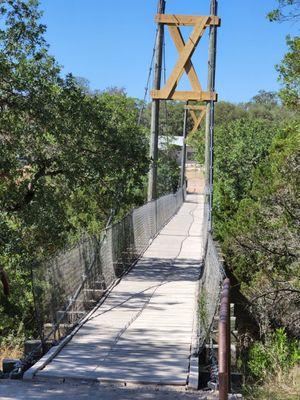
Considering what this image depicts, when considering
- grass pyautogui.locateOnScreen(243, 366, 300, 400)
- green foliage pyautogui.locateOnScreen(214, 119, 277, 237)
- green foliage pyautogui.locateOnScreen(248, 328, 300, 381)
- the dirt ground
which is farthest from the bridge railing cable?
green foliage pyautogui.locateOnScreen(214, 119, 277, 237)

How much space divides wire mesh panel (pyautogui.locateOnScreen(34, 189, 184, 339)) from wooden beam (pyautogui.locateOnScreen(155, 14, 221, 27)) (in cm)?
Answer: 600

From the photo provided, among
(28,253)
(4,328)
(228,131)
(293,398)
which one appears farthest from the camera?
(228,131)

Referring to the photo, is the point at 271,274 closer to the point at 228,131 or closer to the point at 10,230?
the point at 10,230

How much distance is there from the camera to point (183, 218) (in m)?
34.5

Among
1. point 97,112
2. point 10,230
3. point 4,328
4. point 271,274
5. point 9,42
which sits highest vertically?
point 9,42

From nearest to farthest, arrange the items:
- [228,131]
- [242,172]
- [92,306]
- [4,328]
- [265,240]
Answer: [92,306], [265,240], [4,328], [242,172], [228,131]

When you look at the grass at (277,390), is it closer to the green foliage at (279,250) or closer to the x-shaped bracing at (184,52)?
the green foliage at (279,250)

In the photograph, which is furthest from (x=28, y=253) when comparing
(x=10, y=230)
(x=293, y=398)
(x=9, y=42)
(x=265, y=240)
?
(x=293, y=398)

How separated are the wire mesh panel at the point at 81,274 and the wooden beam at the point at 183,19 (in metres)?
6.00

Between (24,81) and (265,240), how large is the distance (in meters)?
6.44

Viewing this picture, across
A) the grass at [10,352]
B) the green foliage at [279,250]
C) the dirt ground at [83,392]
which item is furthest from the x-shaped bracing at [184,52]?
the dirt ground at [83,392]

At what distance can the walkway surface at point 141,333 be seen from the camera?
7215 millimetres

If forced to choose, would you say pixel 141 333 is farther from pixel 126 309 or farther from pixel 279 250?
pixel 279 250

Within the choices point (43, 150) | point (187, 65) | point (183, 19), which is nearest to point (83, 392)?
point (43, 150)
